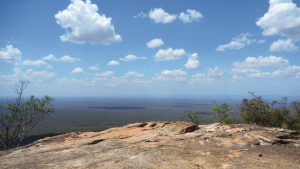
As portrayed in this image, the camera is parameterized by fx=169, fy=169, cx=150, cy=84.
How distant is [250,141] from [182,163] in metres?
6.11

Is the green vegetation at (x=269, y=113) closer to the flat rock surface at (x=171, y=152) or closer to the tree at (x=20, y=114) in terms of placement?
the flat rock surface at (x=171, y=152)

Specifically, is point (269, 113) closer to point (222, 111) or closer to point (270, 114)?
point (270, 114)

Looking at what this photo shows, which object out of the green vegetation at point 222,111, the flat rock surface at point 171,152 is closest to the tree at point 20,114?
the flat rock surface at point 171,152

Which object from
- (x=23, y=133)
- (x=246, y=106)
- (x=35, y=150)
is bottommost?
(x=23, y=133)


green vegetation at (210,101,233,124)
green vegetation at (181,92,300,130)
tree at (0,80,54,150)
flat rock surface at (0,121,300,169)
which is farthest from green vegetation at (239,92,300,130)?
tree at (0,80,54,150)

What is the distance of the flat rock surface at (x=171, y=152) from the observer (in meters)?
7.96

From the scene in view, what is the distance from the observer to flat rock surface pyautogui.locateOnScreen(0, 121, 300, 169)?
26.1 feet

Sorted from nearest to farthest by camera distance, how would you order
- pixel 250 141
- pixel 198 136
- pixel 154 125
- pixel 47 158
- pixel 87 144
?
1. pixel 47 158
2. pixel 250 141
3. pixel 87 144
4. pixel 198 136
5. pixel 154 125

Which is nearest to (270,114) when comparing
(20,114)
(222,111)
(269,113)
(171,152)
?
(269,113)

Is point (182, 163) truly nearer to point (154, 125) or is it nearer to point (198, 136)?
point (198, 136)

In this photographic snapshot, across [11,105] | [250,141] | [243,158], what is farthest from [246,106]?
[11,105]

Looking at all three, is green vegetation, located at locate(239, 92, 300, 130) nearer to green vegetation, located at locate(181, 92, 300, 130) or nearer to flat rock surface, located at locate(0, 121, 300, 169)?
green vegetation, located at locate(181, 92, 300, 130)

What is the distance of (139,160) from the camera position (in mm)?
8289

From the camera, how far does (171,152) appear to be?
943 centimetres
